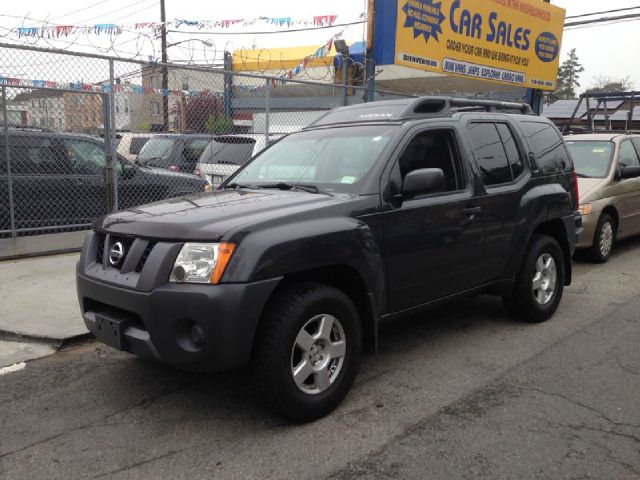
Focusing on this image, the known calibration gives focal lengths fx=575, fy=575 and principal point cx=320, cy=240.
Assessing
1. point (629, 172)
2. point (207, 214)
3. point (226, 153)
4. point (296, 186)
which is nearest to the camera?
point (207, 214)

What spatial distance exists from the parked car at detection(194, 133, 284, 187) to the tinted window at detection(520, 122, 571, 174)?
15.5ft

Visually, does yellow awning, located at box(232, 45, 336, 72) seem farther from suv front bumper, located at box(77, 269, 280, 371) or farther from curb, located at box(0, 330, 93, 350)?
suv front bumper, located at box(77, 269, 280, 371)

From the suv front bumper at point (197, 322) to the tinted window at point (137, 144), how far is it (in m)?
9.09

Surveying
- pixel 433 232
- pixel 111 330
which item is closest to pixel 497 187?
pixel 433 232

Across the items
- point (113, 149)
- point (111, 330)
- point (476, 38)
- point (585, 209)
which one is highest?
point (476, 38)

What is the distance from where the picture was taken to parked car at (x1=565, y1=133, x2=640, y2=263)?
7.71 metres

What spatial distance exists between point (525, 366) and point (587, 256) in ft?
14.1

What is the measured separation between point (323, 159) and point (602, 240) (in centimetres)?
528

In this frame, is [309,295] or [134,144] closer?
[309,295]

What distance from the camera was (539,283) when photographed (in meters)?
5.33

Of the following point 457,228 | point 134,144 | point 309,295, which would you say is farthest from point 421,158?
point 134,144

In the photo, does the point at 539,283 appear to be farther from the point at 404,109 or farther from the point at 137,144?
the point at 137,144

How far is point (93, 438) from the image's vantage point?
3.26m

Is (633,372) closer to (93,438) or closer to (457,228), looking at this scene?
(457,228)
